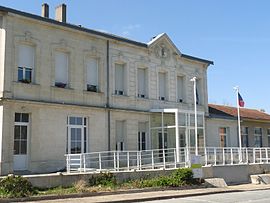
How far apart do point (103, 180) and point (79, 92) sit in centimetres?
749

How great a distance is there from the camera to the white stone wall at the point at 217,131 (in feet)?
111

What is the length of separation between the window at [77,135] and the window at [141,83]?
17.9ft

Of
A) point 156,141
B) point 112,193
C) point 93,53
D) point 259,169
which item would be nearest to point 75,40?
point 93,53

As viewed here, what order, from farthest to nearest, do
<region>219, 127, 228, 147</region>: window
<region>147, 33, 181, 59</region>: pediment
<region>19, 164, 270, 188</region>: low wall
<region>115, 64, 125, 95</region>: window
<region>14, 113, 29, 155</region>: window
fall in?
<region>219, 127, 228, 147</region>: window < <region>147, 33, 181, 59</region>: pediment < <region>115, 64, 125, 95</region>: window < <region>14, 113, 29, 155</region>: window < <region>19, 164, 270, 188</region>: low wall

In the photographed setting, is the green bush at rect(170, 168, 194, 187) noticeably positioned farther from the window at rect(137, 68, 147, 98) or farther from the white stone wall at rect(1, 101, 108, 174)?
the window at rect(137, 68, 147, 98)

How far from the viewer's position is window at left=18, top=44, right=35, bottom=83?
2225cm

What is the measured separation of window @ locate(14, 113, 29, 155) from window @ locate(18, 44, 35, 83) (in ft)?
6.58

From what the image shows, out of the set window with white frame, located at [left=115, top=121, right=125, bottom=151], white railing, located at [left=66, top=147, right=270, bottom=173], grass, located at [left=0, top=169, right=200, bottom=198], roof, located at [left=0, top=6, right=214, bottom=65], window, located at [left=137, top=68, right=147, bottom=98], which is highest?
roof, located at [left=0, top=6, right=214, bottom=65]

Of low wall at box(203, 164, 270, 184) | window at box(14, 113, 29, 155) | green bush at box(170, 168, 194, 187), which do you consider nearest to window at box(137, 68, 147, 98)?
low wall at box(203, 164, 270, 184)

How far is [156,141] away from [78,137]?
6608 millimetres

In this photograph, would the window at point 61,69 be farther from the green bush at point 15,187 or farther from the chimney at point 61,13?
the green bush at point 15,187

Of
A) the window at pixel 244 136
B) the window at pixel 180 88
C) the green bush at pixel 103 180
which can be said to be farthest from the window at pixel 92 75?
the window at pixel 244 136

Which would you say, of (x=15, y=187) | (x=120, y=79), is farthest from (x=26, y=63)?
(x=15, y=187)

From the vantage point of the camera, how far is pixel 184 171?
830 inches
